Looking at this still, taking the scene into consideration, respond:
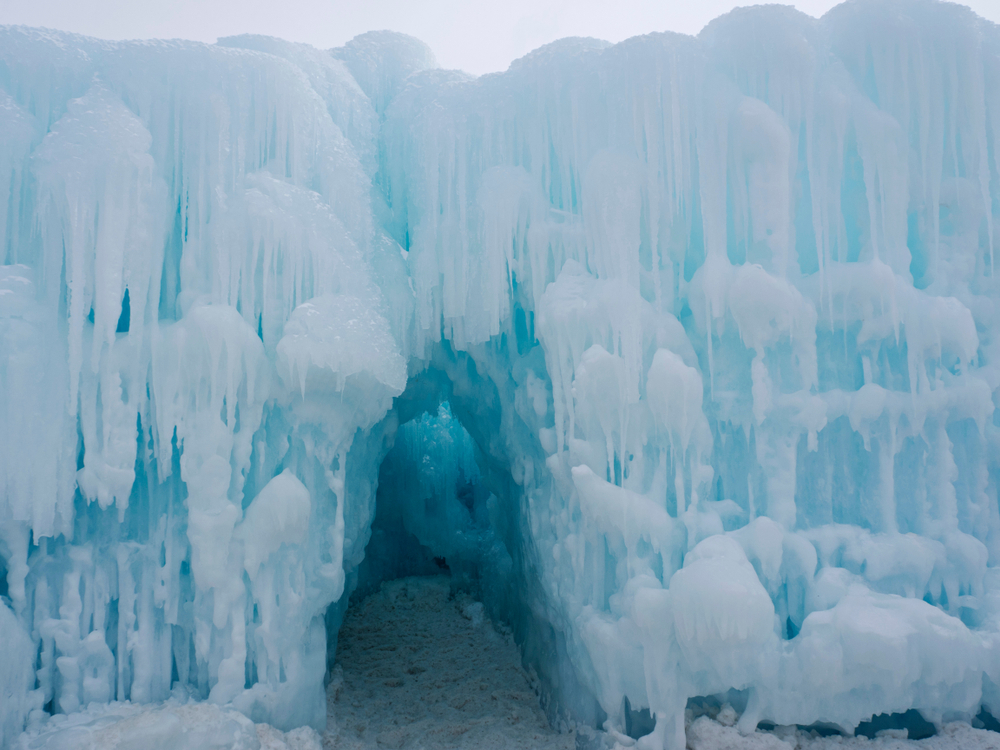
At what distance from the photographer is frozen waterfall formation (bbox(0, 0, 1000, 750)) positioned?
4941 millimetres

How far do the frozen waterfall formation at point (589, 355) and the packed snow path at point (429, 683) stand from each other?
85 centimetres

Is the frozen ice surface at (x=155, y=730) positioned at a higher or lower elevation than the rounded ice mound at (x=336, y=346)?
lower

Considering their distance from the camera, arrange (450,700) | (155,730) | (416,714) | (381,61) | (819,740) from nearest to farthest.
→ (155,730) < (819,740) < (416,714) < (450,700) < (381,61)

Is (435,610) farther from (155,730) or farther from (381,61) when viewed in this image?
(381,61)

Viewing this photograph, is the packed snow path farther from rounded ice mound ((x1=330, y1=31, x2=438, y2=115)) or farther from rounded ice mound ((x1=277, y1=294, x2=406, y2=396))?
rounded ice mound ((x1=330, y1=31, x2=438, y2=115))

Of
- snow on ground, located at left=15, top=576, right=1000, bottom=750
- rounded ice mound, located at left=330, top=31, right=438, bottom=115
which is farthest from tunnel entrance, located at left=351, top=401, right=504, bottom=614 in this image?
rounded ice mound, located at left=330, top=31, right=438, bottom=115

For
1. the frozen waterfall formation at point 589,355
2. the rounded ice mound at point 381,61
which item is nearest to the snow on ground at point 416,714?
the frozen waterfall formation at point 589,355

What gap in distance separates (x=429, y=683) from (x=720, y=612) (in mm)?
4332

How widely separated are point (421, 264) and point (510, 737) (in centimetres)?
496

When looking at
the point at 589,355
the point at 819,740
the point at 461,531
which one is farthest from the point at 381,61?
the point at 819,740

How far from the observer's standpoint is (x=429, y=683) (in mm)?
7539

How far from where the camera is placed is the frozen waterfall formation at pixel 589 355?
4.94 m

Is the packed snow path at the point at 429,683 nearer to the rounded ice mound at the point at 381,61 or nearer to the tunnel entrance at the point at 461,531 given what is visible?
the tunnel entrance at the point at 461,531

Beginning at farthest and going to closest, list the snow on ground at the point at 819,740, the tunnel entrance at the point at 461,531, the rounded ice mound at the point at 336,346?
the tunnel entrance at the point at 461,531, the rounded ice mound at the point at 336,346, the snow on ground at the point at 819,740
